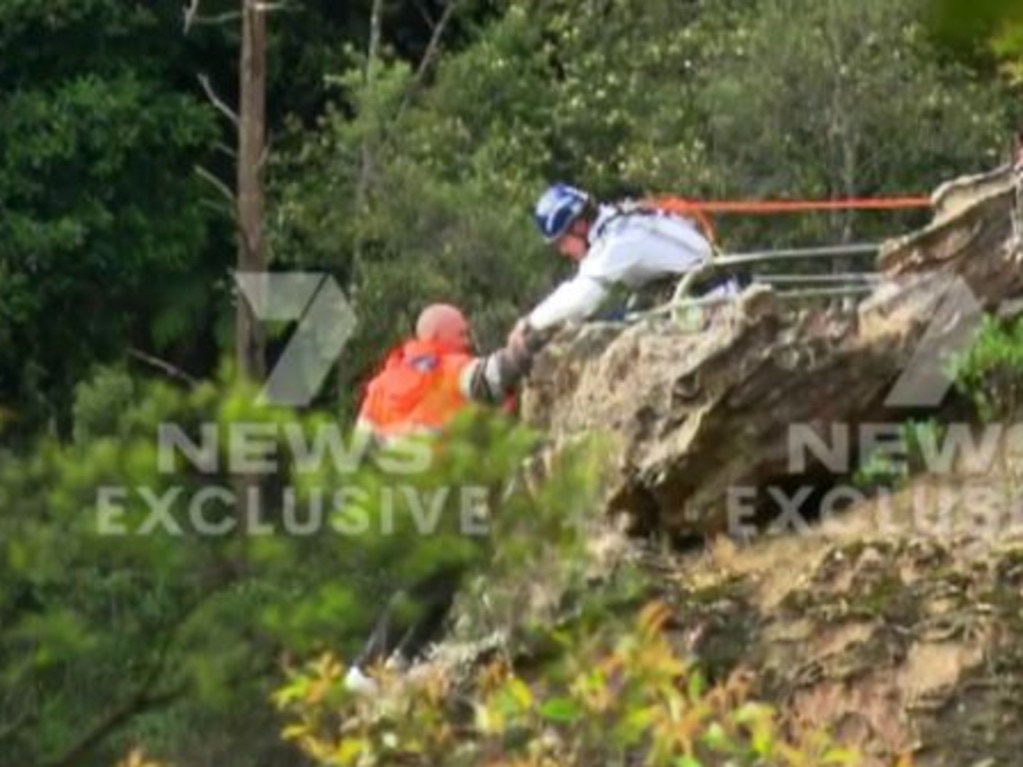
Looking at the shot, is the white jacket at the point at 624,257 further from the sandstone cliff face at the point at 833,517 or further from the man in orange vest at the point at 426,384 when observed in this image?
the man in orange vest at the point at 426,384

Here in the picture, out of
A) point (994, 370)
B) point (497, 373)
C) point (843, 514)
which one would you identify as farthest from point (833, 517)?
point (497, 373)

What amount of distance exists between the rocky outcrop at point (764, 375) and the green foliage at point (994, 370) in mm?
111

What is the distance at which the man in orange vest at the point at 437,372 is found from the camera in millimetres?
11766

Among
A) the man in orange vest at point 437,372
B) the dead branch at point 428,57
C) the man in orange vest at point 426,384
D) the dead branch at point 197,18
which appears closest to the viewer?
the man in orange vest at point 426,384

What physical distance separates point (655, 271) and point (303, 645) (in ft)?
22.4

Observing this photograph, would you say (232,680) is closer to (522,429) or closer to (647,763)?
(522,429)

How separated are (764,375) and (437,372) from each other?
100cm

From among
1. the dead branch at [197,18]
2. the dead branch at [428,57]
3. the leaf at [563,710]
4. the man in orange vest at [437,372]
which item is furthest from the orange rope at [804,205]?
the leaf at [563,710]

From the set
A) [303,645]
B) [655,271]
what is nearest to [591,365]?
[655,271]

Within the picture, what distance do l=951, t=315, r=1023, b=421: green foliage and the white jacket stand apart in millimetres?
1193

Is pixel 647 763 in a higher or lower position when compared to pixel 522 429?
lower

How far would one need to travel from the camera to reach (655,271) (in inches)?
523

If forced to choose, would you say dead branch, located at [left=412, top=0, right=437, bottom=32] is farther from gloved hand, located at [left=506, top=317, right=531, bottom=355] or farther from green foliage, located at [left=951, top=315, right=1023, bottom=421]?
green foliage, located at [left=951, top=315, right=1023, bottom=421]

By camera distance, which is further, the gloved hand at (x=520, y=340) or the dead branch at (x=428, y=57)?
the dead branch at (x=428, y=57)
